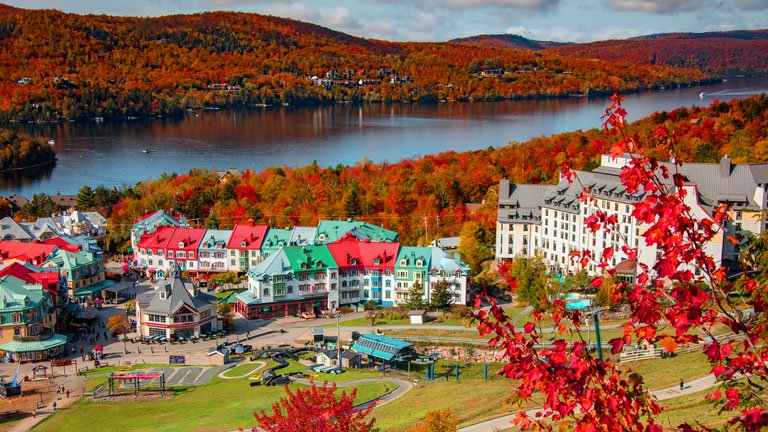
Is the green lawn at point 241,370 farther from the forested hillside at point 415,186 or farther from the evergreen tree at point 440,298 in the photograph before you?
the forested hillside at point 415,186

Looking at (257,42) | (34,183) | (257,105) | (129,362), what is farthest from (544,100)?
(129,362)

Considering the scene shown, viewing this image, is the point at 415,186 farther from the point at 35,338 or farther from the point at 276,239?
the point at 35,338

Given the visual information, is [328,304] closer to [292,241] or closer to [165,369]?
[292,241]

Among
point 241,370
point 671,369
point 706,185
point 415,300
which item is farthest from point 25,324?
point 706,185

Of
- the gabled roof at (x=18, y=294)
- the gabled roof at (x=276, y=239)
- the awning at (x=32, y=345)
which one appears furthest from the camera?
the gabled roof at (x=276, y=239)

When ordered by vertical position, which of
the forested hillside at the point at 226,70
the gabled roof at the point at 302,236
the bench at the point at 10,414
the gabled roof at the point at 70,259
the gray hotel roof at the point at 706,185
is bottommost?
the bench at the point at 10,414

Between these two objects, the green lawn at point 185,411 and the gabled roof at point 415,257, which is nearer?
the green lawn at point 185,411

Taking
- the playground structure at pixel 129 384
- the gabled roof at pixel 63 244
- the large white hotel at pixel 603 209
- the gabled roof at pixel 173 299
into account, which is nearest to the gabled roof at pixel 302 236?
the gabled roof at pixel 173 299
